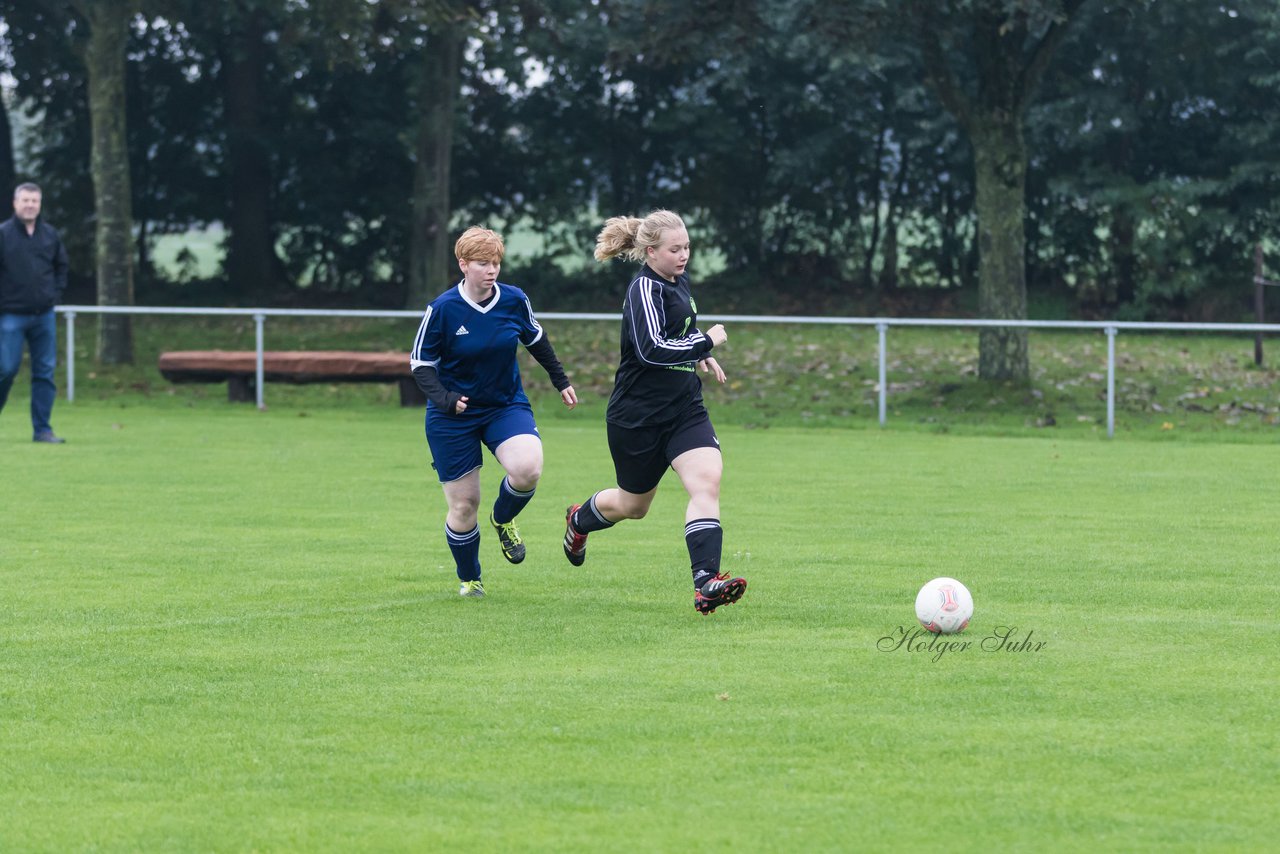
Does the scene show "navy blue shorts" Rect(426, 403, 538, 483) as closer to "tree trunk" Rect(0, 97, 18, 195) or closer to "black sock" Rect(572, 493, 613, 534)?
"black sock" Rect(572, 493, 613, 534)

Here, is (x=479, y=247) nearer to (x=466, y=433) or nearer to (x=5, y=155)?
(x=466, y=433)

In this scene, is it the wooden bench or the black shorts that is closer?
the black shorts

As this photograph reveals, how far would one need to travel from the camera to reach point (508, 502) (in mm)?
8758

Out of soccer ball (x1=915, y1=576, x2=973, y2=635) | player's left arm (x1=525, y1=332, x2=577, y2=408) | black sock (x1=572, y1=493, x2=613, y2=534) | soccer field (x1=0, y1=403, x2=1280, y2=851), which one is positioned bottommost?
soccer field (x1=0, y1=403, x2=1280, y2=851)

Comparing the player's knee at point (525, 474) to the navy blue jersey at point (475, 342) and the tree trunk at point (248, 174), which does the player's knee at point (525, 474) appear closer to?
the navy blue jersey at point (475, 342)

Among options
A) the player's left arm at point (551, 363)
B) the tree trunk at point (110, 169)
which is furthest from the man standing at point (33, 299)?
the player's left arm at point (551, 363)

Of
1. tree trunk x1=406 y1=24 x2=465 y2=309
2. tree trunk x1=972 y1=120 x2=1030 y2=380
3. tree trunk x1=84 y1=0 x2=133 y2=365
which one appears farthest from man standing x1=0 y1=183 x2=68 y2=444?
tree trunk x1=406 y1=24 x2=465 y2=309

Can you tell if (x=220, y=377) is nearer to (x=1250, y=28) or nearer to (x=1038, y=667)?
(x=1038, y=667)

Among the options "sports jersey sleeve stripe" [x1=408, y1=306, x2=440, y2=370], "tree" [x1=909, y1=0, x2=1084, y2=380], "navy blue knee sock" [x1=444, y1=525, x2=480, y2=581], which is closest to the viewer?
"sports jersey sleeve stripe" [x1=408, y1=306, x2=440, y2=370]

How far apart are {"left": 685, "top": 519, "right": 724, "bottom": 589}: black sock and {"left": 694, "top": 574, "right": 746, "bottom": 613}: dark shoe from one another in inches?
2.6

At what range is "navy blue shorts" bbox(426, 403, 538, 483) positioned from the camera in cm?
845

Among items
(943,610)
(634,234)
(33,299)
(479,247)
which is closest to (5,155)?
(33,299)

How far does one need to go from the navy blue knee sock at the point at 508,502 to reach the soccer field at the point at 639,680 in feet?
1.13
